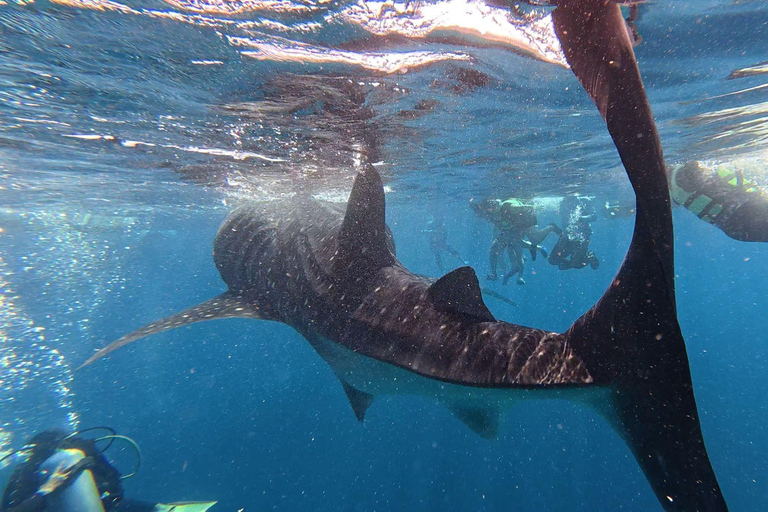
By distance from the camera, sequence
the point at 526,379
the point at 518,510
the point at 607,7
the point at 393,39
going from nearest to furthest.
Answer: the point at 607,7, the point at 526,379, the point at 393,39, the point at 518,510

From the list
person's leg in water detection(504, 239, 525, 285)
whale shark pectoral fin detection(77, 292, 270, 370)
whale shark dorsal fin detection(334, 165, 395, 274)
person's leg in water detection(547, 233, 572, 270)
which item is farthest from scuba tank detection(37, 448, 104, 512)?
person's leg in water detection(504, 239, 525, 285)

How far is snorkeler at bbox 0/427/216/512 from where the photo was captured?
21.9 feet

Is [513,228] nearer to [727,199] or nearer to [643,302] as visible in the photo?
[727,199]

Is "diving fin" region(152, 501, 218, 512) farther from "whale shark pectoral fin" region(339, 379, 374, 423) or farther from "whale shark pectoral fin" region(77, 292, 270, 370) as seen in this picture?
"whale shark pectoral fin" region(339, 379, 374, 423)

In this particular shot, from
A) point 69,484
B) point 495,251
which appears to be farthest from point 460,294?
point 495,251

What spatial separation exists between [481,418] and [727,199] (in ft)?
37.6

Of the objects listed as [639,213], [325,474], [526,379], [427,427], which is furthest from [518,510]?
[639,213]

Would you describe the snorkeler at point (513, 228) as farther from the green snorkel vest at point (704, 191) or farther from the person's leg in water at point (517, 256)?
the green snorkel vest at point (704, 191)

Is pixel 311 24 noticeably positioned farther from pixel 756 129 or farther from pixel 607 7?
pixel 756 129

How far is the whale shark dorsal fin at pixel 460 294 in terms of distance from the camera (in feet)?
10.4

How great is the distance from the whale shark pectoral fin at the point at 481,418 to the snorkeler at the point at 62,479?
7.87 metres

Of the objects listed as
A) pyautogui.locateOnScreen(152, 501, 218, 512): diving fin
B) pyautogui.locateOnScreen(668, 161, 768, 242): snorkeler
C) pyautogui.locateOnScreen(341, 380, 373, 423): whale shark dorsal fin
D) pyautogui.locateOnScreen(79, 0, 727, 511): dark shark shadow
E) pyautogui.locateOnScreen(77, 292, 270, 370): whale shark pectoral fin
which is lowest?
pyautogui.locateOnScreen(152, 501, 218, 512): diving fin

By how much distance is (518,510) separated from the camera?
11.8 metres

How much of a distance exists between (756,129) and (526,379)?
59.8 feet
